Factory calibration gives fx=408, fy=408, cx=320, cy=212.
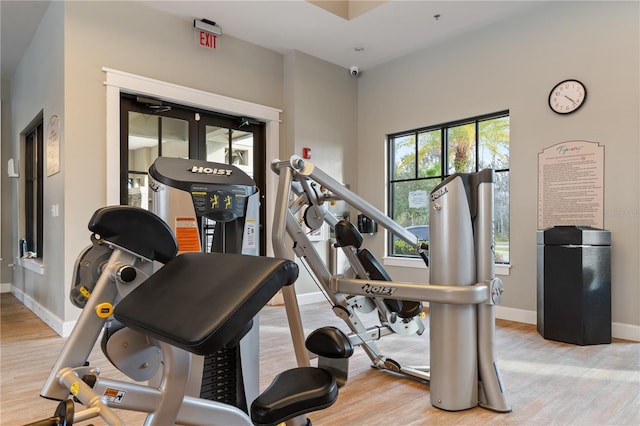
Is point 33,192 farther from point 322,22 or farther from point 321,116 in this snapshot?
point 322,22

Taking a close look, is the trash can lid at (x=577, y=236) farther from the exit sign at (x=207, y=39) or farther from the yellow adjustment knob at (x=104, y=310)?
the exit sign at (x=207, y=39)

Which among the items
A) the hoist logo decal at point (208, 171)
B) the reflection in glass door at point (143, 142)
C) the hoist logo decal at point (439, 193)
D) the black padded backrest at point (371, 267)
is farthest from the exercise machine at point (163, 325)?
the reflection in glass door at point (143, 142)

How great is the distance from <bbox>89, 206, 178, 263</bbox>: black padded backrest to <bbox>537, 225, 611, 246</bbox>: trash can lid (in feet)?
11.1

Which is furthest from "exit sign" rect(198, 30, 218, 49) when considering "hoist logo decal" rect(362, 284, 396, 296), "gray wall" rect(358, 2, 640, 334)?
"hoist logo decal" rect(362, 284, 396, 296)

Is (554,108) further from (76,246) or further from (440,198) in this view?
(76,246)

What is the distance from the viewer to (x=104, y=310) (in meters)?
1.05

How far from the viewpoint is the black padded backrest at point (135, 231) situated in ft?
3.51

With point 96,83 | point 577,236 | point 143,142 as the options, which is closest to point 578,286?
point 577,236

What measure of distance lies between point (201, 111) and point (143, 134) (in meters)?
0.70

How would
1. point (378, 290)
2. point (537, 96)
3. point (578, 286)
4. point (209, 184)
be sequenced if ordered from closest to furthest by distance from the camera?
point (209, 184) < point (378, 290) < point (578, 286) < point (537, 96)

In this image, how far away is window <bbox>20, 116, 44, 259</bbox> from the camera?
4.88 meters

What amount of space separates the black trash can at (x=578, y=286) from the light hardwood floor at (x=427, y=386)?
0.41 feet

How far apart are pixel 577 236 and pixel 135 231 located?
11.4ft

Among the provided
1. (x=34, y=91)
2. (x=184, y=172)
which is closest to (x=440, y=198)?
(x=184, y=172)
